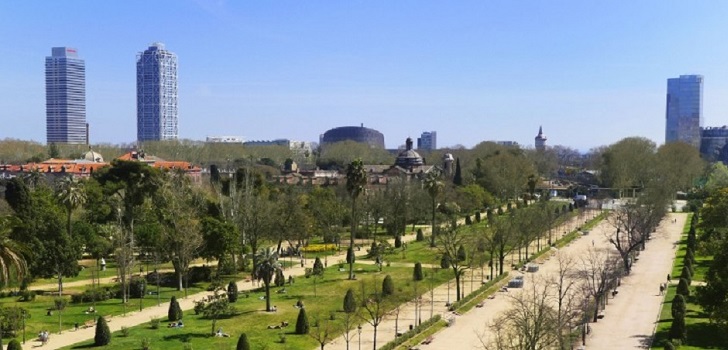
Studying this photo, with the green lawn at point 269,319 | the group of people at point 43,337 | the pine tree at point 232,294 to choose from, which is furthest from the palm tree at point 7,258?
the pine tree at point 232,294

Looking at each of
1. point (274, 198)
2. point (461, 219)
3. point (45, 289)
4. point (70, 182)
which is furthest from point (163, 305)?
point (461, 219)

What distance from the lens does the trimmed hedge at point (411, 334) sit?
127 feet

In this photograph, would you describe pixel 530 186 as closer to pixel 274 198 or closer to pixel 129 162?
pixel 274 198

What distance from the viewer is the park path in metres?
40.7

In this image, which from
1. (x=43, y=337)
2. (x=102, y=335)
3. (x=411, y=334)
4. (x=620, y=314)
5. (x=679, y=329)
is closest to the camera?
(x=102, y=335)

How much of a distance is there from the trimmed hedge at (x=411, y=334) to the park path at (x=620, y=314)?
1.09m

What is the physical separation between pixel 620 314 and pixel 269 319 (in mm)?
24503

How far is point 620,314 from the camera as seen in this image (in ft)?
158

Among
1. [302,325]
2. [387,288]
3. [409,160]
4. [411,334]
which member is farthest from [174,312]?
[409,160]

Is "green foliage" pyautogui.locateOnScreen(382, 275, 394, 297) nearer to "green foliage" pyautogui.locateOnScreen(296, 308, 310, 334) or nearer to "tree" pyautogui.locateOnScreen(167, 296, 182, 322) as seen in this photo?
"green foliage" pyautogui.locateOnScreen(296, 308, 310, 334)

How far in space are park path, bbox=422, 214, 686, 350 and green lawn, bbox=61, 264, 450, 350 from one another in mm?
4572

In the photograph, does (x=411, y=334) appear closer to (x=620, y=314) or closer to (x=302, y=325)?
(x=302, y=325)

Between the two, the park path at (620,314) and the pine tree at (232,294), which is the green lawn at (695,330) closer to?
the park path at (620,314)

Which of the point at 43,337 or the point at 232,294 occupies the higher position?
the point at 232,294
